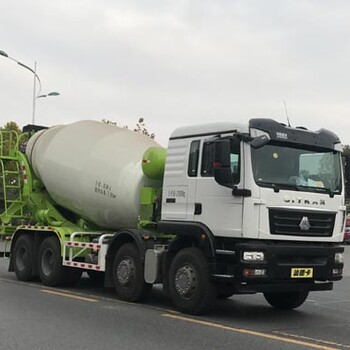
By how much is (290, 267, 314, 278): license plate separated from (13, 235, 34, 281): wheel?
625cm

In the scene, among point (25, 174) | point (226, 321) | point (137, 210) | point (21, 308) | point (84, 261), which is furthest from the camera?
point (25, 174)

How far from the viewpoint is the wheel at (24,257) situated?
1277 centimetres

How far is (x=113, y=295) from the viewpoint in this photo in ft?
36.3

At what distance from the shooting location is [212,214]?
28.9ft

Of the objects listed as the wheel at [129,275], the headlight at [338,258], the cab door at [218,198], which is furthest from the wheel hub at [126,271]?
the headlight at [338,258]

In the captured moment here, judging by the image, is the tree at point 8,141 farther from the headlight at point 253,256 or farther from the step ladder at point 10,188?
the headlight at point 253,256

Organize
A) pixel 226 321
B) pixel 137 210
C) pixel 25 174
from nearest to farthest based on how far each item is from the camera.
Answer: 1. pixel 226 321
2. pixel 137 210
3. pixel 25 174

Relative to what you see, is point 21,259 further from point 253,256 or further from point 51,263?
point 253,256

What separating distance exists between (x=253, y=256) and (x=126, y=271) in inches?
104

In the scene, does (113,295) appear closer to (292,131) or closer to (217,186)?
(217,186)

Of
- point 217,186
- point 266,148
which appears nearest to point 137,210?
point 217,186

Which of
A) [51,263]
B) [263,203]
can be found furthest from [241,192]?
[51,263]

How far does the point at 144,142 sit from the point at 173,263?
3.42 m

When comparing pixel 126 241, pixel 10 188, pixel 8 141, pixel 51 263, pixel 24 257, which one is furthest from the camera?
pixel 8 141
